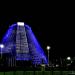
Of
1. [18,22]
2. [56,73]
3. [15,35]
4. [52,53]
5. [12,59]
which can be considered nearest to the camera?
[56,73]

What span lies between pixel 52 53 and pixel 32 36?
1718 cm

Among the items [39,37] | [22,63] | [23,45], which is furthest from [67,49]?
[22,63]

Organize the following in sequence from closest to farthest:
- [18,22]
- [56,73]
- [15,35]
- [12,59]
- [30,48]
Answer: [56,73] < [12,59] < [30,48] < [15,35] < [18,22]

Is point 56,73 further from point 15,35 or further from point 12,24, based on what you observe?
point 12,24

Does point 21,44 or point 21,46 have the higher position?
point 21,44

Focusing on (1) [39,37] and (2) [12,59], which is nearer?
(2) [12,59]

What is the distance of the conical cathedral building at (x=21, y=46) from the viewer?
89688 mm

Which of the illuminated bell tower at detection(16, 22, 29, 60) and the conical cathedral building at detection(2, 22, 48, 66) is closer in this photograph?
the conical cathedral building at detection(2, 22, 48, 66)

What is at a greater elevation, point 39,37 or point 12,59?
point 39,37

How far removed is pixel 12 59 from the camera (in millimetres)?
86500

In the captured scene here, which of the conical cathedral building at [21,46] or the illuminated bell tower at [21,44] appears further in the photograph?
the illuminated bell tower at [21,44]

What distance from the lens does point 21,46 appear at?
9819 centimetres

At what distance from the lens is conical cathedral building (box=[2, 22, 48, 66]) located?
89.7 m

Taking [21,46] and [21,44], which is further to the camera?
[21,44]
